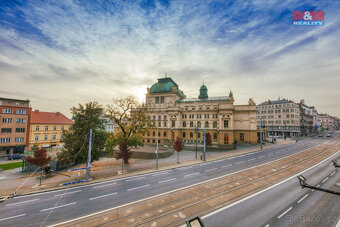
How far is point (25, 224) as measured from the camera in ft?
35.4

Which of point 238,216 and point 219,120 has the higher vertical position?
point 219,120

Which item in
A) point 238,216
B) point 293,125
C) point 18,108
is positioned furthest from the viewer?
point 293,125

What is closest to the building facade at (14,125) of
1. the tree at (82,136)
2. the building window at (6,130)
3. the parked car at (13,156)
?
the building window at (6,130)

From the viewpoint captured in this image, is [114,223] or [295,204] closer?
[114,223]

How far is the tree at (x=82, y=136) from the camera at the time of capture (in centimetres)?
2588

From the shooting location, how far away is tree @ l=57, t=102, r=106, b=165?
25875 mm

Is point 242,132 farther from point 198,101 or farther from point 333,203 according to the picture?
point 333,203

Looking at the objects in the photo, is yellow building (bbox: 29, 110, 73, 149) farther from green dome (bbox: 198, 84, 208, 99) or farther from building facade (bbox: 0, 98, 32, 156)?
green dome (bbox: 198, 84, 208, 99)

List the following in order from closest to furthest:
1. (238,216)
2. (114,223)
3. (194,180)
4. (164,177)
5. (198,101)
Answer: (114,223)
(238,216)
(194,180)
(164,177)
(198,101)

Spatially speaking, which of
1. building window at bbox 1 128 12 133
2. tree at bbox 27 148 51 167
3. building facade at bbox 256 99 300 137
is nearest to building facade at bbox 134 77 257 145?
tree at bbox 27 148 51 167

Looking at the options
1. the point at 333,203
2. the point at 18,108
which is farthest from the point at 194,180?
the point at 18,108

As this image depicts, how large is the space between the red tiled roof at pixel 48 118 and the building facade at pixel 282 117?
95160mm

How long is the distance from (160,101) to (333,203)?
53.5 m

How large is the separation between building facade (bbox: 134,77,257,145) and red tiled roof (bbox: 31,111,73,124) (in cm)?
3348
